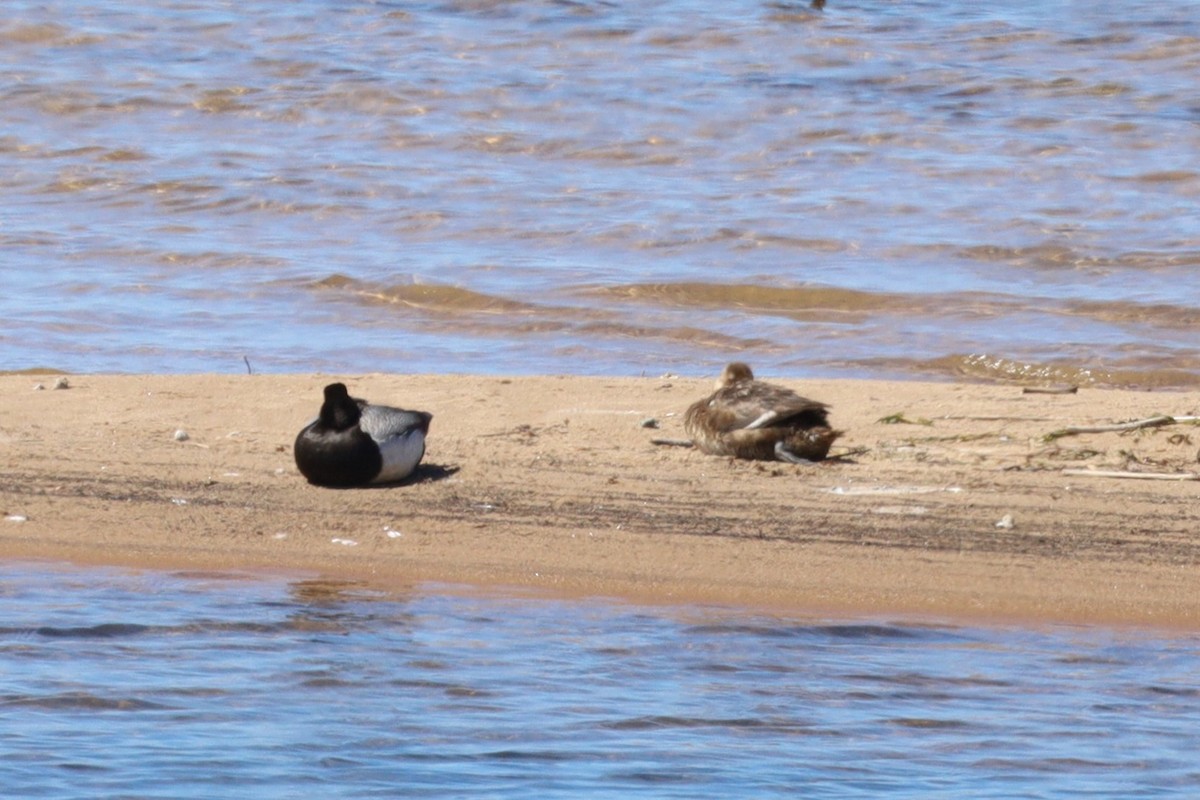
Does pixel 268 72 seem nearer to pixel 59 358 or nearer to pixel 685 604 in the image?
pixel 59 358

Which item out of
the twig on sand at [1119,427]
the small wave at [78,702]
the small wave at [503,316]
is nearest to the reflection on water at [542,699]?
the small wave at [78,702]

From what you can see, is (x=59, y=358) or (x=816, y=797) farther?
(x=59, y=358)

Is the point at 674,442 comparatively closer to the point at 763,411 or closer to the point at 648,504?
the point at 763,411

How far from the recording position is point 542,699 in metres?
5.55

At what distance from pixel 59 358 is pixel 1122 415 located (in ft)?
18.9

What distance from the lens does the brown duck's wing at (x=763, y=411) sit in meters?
7.94

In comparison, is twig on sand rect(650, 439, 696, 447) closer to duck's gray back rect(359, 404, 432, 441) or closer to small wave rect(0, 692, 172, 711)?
duck's gray back rect(359, 404, 432, 441)

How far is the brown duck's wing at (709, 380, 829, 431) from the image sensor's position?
7941 mm

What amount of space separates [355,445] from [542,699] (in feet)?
7.28

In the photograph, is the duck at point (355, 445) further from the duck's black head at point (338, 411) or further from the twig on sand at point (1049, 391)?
the twig on sand at point (1049, 391)

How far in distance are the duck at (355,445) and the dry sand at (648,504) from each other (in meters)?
0.10

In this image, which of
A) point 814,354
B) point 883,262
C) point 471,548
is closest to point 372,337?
point 814,354

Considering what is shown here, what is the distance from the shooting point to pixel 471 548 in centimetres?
707

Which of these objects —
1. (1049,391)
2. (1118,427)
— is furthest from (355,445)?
(1049,391)
